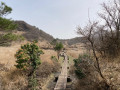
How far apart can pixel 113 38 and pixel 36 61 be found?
760 cm

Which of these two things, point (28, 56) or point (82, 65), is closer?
point (82, 65)

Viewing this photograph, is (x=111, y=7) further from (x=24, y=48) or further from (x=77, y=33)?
(x=24, y=48)

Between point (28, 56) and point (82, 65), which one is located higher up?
point (28, 56)

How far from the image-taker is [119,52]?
772cm

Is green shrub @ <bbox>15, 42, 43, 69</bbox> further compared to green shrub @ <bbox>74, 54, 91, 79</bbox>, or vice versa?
green shrub @ <bbox>15, 42, 43, 69</bbox>

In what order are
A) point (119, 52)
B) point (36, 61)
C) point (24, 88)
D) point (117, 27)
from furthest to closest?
1. point (117, 27)
2. point (119, 52)
3. point (36, 61)
4. point (24, 88)

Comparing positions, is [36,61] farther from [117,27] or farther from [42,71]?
[117,27]

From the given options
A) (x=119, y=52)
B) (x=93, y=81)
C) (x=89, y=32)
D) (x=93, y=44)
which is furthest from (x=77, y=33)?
(x=119, y=52)

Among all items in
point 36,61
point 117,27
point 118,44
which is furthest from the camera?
point 117,27

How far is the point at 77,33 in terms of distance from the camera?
4184 millimetres

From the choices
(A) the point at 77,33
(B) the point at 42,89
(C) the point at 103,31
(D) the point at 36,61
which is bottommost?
(B) the point at 42,89

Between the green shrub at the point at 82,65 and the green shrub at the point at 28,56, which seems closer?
the green shrub at the point at 82,65

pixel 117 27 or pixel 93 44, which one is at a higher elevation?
pixel 117 27

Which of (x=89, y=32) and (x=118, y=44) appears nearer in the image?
(x=89, y=32)
